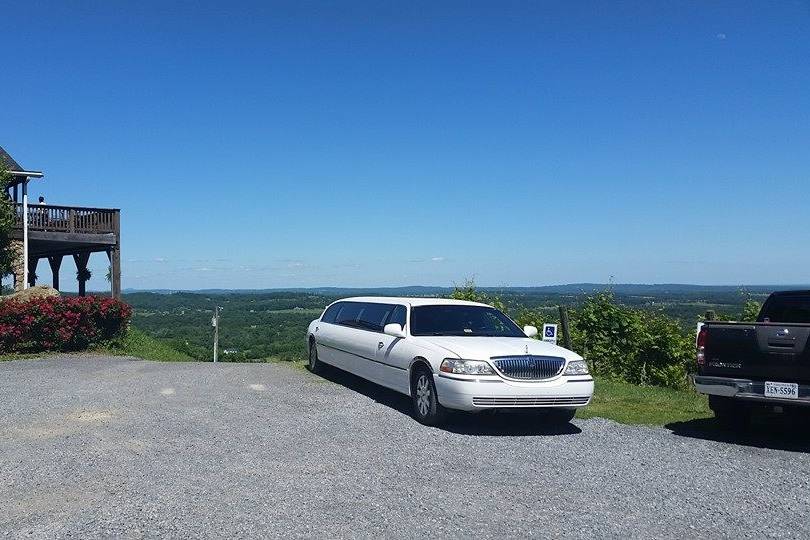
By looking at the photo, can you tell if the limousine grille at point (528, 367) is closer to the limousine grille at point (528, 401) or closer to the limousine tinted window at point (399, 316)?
the limousine grille at point (528, 401)

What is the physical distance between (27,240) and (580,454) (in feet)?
75.1

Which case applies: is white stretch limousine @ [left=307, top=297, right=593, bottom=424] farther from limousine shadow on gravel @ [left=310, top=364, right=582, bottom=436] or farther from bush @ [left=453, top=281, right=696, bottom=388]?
bush @ [left=453, top=281, right=696, bottom=388]

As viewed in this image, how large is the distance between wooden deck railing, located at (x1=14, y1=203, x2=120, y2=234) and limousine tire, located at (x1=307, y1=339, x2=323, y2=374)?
1463cm

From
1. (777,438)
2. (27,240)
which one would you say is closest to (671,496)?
(777,438)

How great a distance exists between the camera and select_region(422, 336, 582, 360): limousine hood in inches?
358

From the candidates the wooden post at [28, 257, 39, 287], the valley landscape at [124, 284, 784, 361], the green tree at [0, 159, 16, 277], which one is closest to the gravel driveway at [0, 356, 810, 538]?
the valley landscape at [124, 284, 784, 361]

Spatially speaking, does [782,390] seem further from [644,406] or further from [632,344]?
[632,344]

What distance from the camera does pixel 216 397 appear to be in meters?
11.5

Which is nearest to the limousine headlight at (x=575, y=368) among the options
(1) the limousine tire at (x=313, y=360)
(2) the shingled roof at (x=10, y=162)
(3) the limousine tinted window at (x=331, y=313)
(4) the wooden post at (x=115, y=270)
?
(3) the limousine tinted window at (x=331, y=313)

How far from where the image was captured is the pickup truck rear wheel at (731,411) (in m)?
8.97

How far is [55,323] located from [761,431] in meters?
Result: 14.7

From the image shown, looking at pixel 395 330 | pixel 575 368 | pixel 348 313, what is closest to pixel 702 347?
pixel 575 368

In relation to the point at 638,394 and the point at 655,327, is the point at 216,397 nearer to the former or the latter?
the point at 638,394

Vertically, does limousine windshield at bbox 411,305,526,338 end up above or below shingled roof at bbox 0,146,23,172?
below
